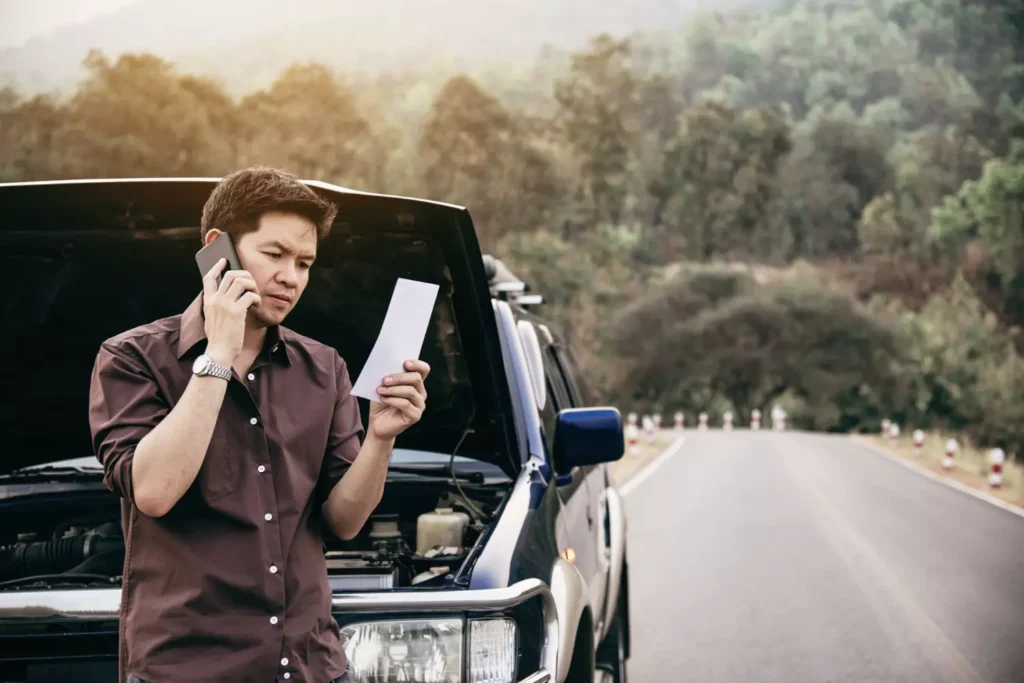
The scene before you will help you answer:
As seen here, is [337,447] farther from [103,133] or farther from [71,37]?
[71,37]

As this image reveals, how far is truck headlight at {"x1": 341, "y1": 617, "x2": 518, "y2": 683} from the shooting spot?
2992 mm

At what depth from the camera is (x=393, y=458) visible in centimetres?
432

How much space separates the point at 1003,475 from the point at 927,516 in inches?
366

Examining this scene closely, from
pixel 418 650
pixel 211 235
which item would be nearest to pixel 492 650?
pixel 418 650

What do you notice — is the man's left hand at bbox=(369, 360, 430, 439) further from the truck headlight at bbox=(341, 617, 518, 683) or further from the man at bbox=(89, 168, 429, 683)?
the truck headlight at bbox=(341, 617, 518, 683)

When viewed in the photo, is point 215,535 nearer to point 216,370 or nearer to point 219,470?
point 219,470

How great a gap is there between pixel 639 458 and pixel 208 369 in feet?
91.9

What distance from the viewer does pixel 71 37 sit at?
296 feet

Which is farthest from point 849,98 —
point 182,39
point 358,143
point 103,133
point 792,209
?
point 103,133

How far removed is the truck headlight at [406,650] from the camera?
9.82 ft

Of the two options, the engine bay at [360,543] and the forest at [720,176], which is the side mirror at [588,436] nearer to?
the engine bay at [360,543]

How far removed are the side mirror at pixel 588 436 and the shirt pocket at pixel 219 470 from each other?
1.64m

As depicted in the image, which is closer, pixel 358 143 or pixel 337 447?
pixel 337 447

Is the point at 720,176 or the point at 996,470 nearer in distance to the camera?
the point at 996,470
